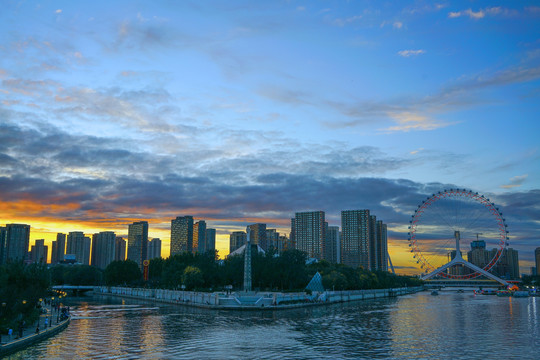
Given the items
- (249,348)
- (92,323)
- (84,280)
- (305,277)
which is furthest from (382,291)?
(249,348)

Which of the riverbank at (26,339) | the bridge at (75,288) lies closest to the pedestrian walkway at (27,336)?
the riverbank at (26,339)

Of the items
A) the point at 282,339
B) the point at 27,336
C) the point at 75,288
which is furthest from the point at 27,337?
the point at 75,288

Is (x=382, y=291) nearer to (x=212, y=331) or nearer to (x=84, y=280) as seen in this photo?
(x=84, y=280)

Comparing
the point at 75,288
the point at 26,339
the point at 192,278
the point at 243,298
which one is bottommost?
the point at 75,288

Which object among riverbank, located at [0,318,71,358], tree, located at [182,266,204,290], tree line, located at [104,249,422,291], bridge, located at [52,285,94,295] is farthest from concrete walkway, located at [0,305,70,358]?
bridge, located at [52,285,94,295]

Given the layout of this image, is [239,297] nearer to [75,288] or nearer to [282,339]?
[282,339]

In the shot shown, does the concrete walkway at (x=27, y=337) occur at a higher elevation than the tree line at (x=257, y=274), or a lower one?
lower

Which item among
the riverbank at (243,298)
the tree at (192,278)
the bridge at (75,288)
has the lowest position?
the bridge at (75,288)

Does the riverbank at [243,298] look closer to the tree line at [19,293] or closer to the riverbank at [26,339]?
the tree line at [19,293]

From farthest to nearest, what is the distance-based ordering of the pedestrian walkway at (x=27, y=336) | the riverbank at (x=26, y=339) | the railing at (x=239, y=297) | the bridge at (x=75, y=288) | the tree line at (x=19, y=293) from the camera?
1. the bridge at (x=75, y=288)
2. the railing at (x=239, y=297)
3. the tree line at (x=19, y=293)
4. the pedestrian walkway at (x=27, y=336)
5. the riverbank at (x=26, y=339)

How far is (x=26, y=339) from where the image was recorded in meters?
42.6

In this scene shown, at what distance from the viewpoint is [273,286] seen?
139125mm

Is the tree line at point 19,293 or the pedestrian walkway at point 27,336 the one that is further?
the tree line at point 19,293

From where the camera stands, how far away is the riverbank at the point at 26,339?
1512 inches
